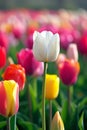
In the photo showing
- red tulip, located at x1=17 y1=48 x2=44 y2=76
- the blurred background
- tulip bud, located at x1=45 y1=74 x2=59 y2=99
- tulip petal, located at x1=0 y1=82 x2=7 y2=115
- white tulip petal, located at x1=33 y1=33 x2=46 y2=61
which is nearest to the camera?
tulip petal, located at x1=0 y1=82 x2=7 y2=115

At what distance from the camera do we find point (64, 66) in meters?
2.42

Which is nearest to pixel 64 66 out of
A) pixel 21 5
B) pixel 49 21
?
pixel 49 21

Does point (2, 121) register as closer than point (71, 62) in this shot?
Yes

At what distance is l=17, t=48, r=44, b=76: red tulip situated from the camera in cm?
231

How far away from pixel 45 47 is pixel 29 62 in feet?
1.38

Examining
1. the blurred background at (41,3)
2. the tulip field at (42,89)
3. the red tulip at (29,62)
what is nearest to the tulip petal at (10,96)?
the tulip field at (42,89)

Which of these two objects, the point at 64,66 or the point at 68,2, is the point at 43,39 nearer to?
the point at 64,66

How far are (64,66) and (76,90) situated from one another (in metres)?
1.11

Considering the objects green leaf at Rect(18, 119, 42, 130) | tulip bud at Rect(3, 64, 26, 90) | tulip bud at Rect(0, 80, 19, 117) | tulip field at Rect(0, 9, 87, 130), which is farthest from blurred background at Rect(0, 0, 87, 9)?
tulip bud at Rect(0, 80, 19, 117)

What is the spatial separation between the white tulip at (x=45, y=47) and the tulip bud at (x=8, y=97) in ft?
0.58

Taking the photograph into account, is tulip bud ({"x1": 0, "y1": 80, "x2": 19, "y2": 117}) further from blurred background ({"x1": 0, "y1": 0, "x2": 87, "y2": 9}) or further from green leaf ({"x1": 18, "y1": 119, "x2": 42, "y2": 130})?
blurred background ({"x1": 0, "y1": 0, "x2": 87, "y2": 9})

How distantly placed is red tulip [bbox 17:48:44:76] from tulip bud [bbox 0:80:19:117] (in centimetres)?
50

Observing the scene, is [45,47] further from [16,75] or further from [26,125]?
[26,125]

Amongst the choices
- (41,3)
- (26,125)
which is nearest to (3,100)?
(26,125)
